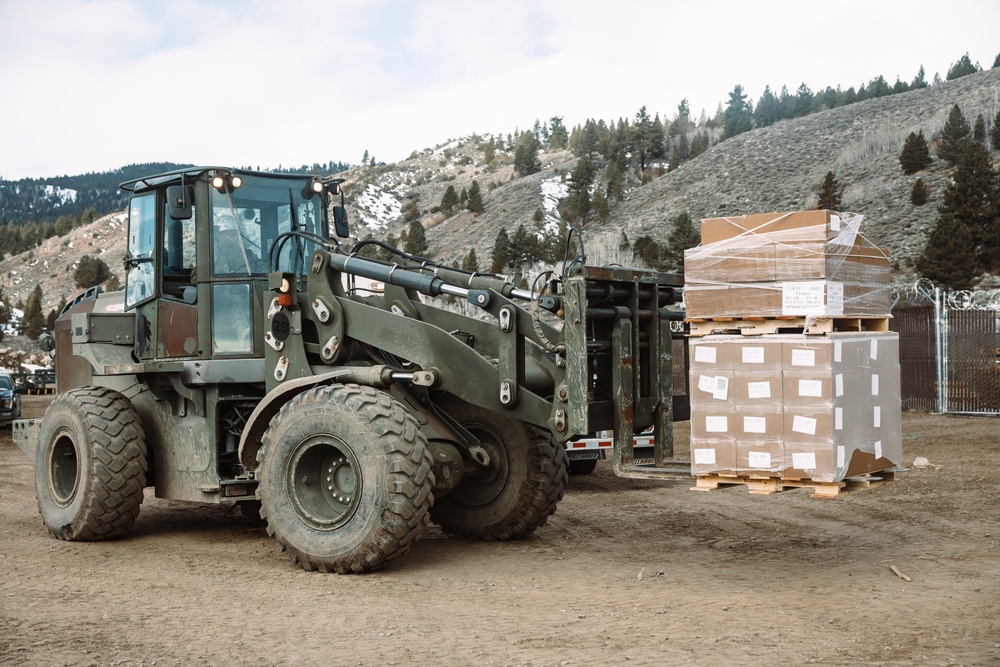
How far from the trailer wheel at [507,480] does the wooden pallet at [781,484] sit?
201 centimetres

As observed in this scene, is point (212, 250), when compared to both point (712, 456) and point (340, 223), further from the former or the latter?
point (712, 456)

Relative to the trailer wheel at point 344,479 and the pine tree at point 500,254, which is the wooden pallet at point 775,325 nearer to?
the trailer wheel at point 344,479

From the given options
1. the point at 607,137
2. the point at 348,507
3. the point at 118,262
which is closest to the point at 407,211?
the point at 607,137

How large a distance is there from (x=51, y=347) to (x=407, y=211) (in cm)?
8188

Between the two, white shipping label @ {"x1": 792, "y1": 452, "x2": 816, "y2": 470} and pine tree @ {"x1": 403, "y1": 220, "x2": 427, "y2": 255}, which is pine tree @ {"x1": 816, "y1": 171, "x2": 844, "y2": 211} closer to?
pine tree @ {"x1": 403, "y1": 220, "x2": 427, "y2": 255}

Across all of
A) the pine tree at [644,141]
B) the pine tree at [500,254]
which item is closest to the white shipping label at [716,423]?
the pine tree at [500,254]

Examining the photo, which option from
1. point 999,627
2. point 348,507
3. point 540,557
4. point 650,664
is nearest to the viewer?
point 650,664

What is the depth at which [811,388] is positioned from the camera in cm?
712

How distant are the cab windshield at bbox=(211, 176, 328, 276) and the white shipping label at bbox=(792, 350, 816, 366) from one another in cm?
479

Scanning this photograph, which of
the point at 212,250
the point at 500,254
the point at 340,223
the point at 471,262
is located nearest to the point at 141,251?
the point at 212,250

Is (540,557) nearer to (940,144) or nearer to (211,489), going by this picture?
(211,489)

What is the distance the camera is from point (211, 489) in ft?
31.3

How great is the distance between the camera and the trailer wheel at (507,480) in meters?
9.39

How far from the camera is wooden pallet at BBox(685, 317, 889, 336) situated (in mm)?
7270
